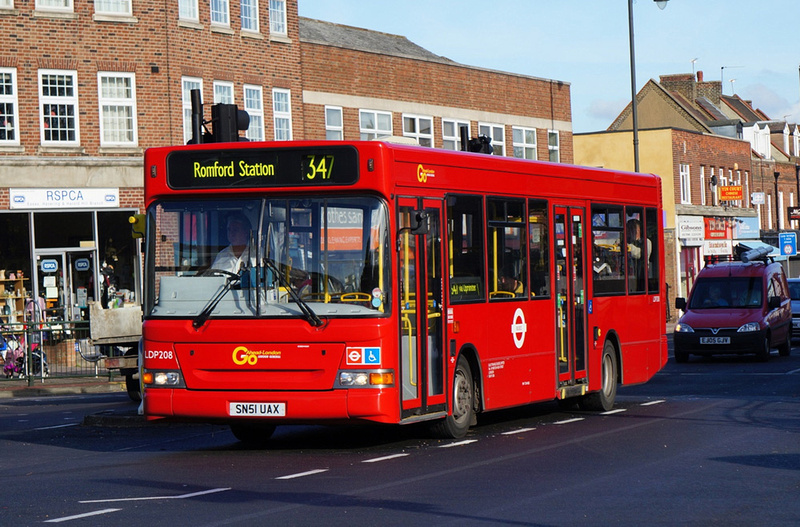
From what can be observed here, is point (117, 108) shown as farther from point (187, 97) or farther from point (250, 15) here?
point (250, 15)

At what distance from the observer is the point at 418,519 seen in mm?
9242

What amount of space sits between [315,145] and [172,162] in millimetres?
1451

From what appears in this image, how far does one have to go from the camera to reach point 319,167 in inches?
511

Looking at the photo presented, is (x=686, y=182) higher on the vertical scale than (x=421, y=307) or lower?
Answer: higher

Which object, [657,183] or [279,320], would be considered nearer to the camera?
[279,320]

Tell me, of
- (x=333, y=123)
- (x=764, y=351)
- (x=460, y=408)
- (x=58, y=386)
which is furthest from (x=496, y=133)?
(x=460, y=408)

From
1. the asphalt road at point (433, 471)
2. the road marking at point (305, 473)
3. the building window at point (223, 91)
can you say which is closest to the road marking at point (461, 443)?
the asphalt road at point (433, 471)

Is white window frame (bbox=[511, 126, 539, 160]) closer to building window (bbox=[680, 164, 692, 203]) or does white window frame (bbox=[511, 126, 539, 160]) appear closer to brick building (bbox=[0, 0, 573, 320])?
brick building (bbox=[0, 0, 573, 320])

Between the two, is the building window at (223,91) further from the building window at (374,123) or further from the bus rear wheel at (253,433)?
the bus rear wheel at (253,433)

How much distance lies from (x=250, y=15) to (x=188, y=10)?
2265 millimetres

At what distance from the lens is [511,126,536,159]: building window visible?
48156mm

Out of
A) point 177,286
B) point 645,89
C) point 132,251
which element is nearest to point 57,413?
point 177,286

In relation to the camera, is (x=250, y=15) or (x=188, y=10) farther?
(x=250, y=15)

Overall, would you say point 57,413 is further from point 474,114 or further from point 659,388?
point 474,114
